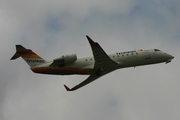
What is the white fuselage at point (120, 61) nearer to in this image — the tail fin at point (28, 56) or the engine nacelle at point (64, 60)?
the engine nacelle at point (64, 60)

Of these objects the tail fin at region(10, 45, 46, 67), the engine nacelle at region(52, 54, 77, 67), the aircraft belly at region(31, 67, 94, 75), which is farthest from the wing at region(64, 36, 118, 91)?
the tail fin at region(10, 45, 46, 67)

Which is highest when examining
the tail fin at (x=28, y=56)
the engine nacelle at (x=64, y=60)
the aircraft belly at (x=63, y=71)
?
the tail fin at (x=28, y=56)

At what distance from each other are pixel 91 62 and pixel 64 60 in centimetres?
412

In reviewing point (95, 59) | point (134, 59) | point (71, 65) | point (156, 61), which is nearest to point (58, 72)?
point (71, 65)

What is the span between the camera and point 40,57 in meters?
48.6

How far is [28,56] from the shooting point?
159 feet

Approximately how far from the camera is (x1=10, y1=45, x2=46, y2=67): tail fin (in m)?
47.8

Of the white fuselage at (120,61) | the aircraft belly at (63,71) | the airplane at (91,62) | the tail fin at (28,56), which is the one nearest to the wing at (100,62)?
the airplane at (91,62)

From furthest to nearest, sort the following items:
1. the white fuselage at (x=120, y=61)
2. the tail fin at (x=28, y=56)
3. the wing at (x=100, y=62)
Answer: the tail fin at (x=28, y=56)
the white fuselage at (x=120, y=61)
the wing at (x=100, y=62)

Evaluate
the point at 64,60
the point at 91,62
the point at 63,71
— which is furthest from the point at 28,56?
the point at 91,62

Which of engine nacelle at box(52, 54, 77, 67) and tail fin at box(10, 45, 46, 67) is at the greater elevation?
tail fin at box(10, 45, 46, 67)

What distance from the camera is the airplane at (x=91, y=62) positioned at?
46.4 m

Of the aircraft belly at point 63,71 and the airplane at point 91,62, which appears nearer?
the airplane at point 91,62

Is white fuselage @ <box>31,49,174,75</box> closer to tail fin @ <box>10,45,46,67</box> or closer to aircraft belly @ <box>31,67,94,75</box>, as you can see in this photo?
aircraft belly @ <box>31,67,94,75</box>
